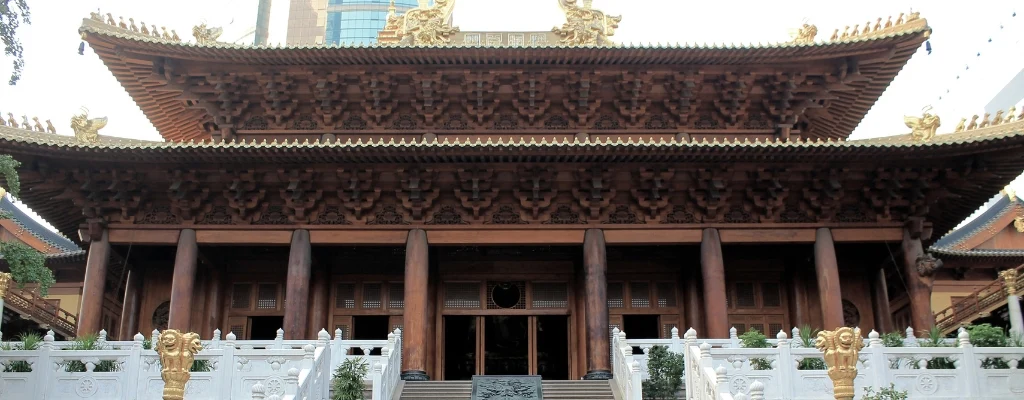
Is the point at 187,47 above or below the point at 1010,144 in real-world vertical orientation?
above

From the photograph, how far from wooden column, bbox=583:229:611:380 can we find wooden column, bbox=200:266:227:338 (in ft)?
25.9

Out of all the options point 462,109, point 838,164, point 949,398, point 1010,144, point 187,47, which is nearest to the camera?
point 949,398

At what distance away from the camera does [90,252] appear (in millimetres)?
17672

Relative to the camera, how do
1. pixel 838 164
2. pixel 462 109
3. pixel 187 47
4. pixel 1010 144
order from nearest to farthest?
1. pixel 1010 144
2. pixel 838 164
3. pixel 187 47
4. pixel 462 109

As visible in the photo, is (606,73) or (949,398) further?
(606,73)

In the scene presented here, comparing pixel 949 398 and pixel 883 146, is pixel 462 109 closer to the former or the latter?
pixel 883 146

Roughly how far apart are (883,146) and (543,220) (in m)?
6.25

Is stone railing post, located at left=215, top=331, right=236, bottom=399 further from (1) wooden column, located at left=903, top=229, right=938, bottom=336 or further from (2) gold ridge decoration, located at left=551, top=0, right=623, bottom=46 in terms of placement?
(1) wooden column, located at left=903, top=229, right=938, bottom=336

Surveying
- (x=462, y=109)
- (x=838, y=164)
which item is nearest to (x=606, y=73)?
(x=462, y=109)

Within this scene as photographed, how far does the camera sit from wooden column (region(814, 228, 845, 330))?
A: 55.7 ft

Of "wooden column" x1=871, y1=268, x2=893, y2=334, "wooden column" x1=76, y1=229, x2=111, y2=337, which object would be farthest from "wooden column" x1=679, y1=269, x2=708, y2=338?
"wooden column" x1=76, y1=229, x2=111, y2=337

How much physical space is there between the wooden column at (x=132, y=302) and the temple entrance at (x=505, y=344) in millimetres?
6514

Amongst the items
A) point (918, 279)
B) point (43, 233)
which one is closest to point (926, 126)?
point (918, 279)

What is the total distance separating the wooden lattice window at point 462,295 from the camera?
19.5m
